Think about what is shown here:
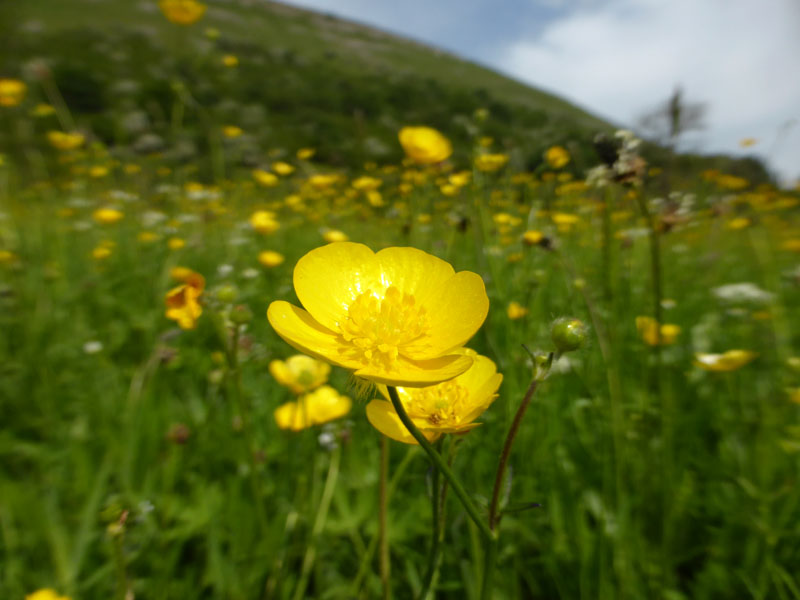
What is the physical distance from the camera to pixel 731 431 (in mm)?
1537

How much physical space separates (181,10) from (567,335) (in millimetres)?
2538

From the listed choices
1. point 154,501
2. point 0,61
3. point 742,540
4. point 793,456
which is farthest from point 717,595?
point 0,61

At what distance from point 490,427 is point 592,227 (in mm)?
2206

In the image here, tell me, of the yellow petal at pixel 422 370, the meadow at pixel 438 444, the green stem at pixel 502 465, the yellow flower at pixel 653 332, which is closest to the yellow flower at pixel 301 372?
the meadow at pixel 438 444

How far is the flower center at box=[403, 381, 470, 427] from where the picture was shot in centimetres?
63

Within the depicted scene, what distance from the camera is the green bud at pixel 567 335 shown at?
52cm

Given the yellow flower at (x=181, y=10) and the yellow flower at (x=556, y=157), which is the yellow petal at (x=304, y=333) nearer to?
the yellow flower at (x=556, y=157)

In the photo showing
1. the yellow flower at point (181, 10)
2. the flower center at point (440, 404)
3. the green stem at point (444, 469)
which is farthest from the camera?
the yellow flower at point (181, 10)

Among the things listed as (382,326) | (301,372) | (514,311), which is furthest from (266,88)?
(382,326)

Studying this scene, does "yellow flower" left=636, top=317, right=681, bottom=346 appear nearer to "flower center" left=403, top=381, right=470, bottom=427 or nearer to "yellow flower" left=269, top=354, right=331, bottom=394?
"flower center" left=403, top=381, right=470, bottom=427

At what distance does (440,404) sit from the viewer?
64 centimetres

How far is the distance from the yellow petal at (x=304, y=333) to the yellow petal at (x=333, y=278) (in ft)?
0.04

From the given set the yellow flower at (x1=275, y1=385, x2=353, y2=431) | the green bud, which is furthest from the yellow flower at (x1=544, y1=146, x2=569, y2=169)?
the green bud

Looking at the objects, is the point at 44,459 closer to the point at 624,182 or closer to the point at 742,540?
the point at 624,182
